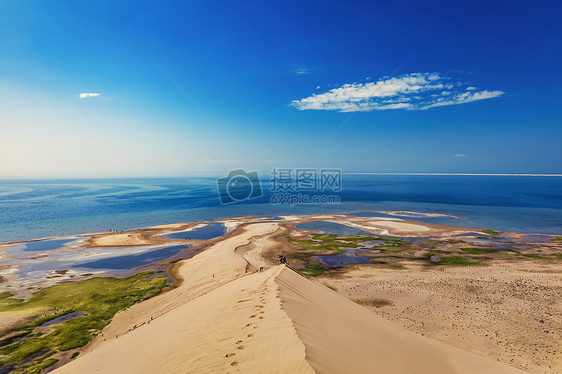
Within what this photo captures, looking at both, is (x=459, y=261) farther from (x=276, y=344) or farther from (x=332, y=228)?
(x=276, y=344)

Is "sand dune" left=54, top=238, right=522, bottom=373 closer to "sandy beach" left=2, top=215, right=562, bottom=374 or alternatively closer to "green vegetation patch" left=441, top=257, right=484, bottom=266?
"sandy beach" left=2, top=215, right=562, bottom=374

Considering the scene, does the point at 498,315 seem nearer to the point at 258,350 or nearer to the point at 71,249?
the point at 258,350

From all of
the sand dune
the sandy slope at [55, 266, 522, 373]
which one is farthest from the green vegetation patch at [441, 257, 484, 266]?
the sand dune

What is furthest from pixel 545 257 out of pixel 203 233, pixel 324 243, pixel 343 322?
pixel 203 233

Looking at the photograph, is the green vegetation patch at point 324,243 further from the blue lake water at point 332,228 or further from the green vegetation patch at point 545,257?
the green vegetation patch at point 545,257

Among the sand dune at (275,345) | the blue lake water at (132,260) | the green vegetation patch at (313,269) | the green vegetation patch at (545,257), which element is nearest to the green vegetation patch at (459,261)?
the green vegetation patch at (545,257)

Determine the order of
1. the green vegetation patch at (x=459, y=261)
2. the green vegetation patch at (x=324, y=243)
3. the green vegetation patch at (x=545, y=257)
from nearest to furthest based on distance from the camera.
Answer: the green vegetation patch at (x=459, y=261)
the green vegetation patch at (x=545, y=257)
the green vegetation patch at (x=324, y=243)
